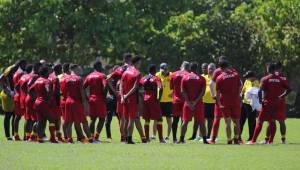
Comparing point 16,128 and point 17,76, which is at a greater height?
Result: point 17,76

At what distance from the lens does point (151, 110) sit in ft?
93.0

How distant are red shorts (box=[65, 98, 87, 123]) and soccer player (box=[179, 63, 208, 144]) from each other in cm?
250

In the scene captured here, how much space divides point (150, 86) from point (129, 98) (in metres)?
1.59

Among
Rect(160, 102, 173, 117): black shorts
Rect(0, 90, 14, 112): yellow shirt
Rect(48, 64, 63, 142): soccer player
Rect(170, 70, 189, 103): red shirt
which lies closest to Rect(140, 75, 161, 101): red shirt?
Rect(170, 70, 189, 103): red shirt

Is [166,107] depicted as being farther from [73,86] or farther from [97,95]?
[73,86]

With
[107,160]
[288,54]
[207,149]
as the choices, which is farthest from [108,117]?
[288,54]

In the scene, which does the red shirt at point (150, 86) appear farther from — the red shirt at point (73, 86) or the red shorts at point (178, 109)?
the red shirt at point (73, 86)

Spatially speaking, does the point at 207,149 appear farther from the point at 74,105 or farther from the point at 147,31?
the point at 147,31

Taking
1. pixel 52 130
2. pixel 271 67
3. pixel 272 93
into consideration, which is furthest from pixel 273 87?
pixel 52 130

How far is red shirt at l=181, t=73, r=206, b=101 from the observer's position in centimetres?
2753

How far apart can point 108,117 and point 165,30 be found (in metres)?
38.3

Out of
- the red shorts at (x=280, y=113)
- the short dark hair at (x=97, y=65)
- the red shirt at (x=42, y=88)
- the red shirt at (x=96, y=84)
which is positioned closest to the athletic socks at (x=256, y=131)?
the red shorts at (x=280, y=113)

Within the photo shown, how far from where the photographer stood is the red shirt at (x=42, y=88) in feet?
87.7

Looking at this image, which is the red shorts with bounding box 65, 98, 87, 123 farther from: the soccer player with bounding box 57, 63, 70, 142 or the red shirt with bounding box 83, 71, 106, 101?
the red shirt with bounding box 83, 71, 106, 101
